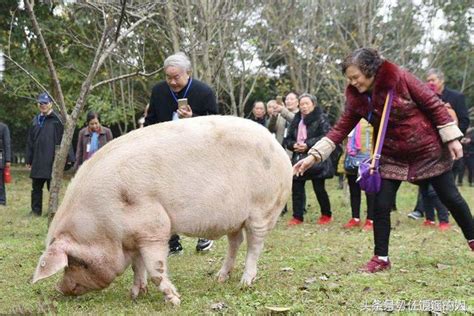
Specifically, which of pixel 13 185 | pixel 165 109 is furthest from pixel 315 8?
pixel 165 109

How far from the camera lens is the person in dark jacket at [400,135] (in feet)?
18.7

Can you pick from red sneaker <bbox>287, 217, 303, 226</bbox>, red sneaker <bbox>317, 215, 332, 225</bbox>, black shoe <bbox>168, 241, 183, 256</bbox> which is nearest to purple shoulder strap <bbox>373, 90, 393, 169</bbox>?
black shoe <bbox>168, 241, 183, 256</bbox>

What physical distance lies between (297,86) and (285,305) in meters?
19.4

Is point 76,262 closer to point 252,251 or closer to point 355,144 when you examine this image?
point 252,251

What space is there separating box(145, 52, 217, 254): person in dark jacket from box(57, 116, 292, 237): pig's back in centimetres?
131

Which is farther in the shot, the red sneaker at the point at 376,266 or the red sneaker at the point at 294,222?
the red sneaker at the point at 294,222

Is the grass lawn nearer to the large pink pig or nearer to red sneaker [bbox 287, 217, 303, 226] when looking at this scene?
the large pink pig

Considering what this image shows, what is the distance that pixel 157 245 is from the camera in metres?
4.76

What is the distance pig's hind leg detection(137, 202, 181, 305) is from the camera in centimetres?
471

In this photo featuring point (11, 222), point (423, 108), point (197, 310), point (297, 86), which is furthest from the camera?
point (297, 86)

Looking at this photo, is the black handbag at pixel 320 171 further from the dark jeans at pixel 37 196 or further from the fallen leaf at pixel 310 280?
the dark jeans at pixel 37 196

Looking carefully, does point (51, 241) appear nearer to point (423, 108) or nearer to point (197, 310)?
point (197, 310)

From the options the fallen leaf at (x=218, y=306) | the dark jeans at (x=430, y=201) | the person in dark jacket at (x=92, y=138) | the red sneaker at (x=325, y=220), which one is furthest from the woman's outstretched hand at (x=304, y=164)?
the person in dark jacket at (x=92, y=138)

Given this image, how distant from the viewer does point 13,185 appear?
772 inches
